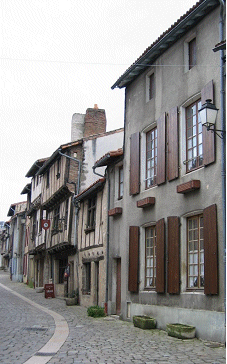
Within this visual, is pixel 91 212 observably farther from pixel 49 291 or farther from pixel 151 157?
pixel 151 157

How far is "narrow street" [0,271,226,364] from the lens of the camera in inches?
294

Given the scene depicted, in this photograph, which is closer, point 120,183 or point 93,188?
point 120,183

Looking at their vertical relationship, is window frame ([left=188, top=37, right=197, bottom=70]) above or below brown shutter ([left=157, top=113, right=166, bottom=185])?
above

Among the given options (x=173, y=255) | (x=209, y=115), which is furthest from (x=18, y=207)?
(x=209, y=115)

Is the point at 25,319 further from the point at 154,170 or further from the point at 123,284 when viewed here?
the point at 154,170

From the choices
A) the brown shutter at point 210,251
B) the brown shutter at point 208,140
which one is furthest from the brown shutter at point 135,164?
the brown shutter at point 210,251

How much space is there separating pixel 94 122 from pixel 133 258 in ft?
39.6

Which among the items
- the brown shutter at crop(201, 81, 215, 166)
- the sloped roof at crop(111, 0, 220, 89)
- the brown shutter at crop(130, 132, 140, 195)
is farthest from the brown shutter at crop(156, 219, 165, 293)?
the sloped roof at crop(111, 0, 220, 89)

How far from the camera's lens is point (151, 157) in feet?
41.7

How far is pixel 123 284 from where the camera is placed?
1356cm

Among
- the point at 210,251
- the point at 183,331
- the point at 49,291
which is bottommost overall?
the point at 49,291

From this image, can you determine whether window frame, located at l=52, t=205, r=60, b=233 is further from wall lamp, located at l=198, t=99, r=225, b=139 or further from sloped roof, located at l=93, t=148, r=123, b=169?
wall lamp, located at l=198, t=99, r=225, b=139

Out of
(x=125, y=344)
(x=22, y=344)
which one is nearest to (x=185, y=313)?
(x=125, y=344)

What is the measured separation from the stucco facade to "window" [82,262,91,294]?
4662 millimetres
